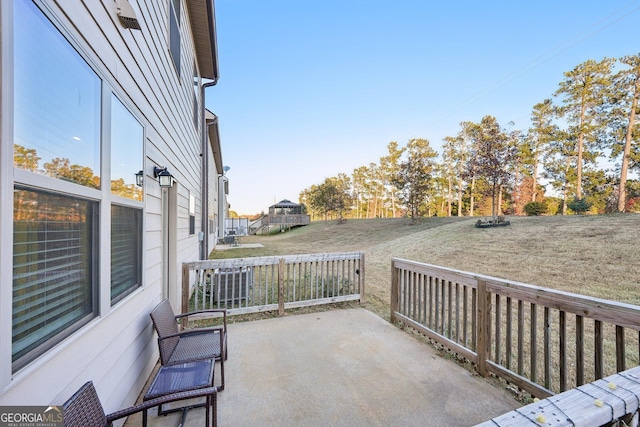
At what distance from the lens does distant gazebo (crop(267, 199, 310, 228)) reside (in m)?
29.9

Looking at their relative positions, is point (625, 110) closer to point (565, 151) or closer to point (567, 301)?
point (565, 151)

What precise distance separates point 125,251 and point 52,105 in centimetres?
119

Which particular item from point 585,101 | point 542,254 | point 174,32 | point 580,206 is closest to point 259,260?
point 174,32

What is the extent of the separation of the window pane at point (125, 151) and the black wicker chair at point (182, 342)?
109 cm

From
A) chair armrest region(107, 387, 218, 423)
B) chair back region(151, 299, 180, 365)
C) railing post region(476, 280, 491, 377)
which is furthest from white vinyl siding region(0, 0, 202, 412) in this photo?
railing post region(476, 280, 491, 377)

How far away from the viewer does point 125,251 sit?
212cm

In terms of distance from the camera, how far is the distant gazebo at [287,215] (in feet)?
98.2

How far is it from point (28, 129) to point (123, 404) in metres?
1.95

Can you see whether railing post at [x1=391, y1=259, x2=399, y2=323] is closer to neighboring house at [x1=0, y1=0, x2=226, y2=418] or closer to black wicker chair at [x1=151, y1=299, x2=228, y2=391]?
black wicker chair at [x1=151, y1=299, x2=228, y2=391]

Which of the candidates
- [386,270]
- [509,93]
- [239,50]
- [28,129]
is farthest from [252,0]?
[509,93]

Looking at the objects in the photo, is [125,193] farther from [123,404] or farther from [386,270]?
[386,270]

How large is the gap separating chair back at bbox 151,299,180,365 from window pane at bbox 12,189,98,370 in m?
0.87

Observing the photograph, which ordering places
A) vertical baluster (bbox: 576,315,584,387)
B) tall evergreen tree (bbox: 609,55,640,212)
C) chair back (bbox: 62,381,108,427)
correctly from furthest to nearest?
1. tall evergreen tree (bbox: 609,55,640,212)
2. vertical baluster (bbox: 576,315,584,387)
3. chair back (bbox: 62,381,108,427)

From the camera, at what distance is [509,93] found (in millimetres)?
17281
